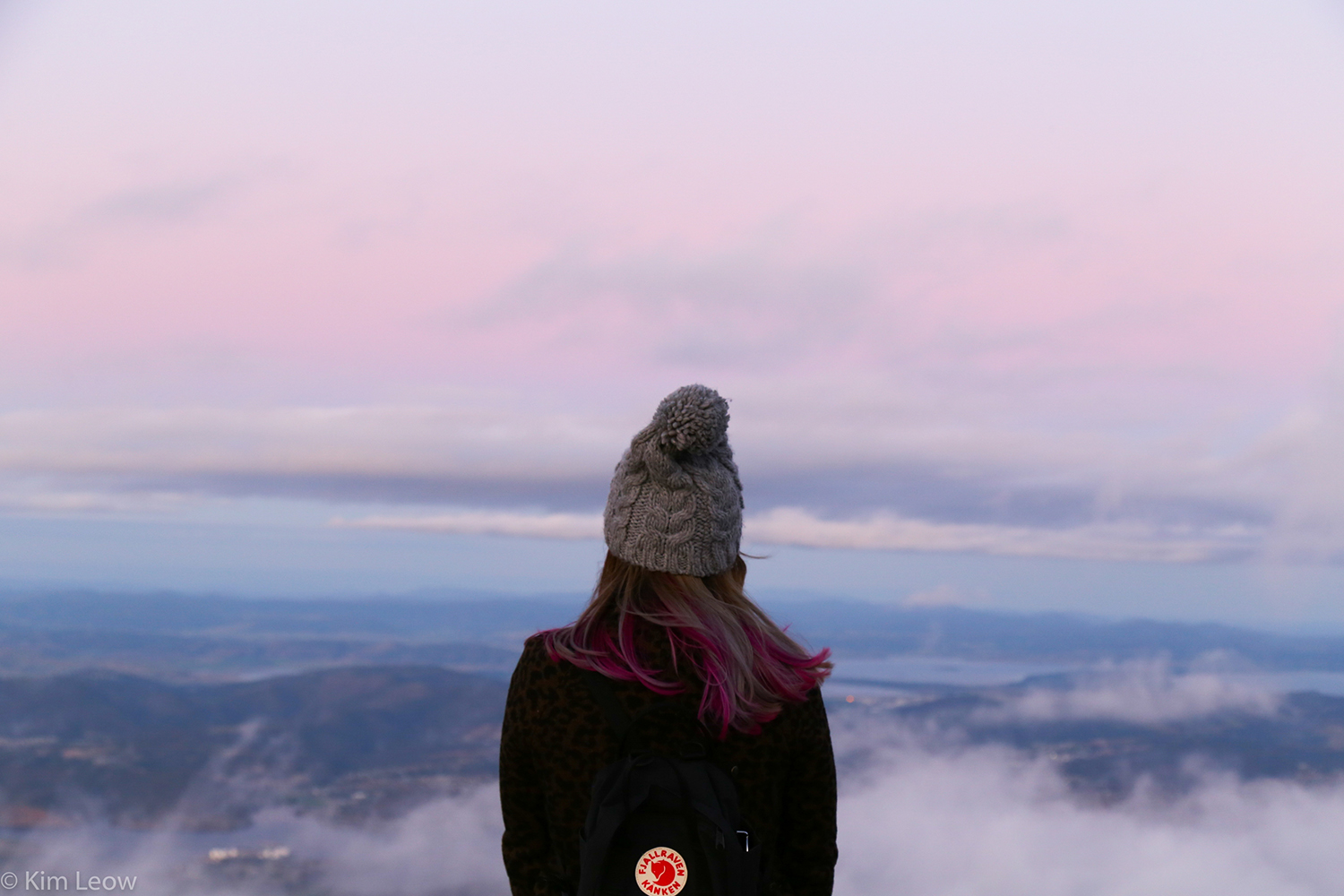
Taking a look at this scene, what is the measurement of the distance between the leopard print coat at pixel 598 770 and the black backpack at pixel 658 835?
89mm

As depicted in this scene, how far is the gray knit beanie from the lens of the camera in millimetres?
2615

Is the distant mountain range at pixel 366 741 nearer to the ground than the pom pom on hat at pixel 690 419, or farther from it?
nearer to the ground

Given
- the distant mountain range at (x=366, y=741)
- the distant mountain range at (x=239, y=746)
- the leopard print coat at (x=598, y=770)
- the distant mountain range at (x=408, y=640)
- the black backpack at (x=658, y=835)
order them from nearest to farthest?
the black backpack at (x=658, y=835) < the leopard print coat at (x=598, y=770) < the distant mountain range at (x=366, y=741) < the distant mountain range at (x=239, y=746) < the distant mountain range at (x=408, y=640)

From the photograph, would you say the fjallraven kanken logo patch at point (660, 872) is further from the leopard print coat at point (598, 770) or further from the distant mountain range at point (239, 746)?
the distant mountain range at point (239, 746)

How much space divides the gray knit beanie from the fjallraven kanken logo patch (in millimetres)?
699

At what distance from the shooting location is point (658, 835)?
96.4 inches

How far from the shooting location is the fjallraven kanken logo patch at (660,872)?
2447 millimetres

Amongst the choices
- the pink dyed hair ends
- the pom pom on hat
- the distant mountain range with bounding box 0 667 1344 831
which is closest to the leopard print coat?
the pink dyed hair ends

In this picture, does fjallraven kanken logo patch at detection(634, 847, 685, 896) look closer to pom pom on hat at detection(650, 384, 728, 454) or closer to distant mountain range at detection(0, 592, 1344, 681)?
pom pom on hat at detection(650, 384, 728, 454)

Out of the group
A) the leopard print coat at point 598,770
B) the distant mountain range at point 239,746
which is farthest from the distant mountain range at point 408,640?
the leopard print coat at point 598,770

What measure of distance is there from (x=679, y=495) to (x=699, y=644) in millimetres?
401

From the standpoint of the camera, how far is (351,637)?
620 feet

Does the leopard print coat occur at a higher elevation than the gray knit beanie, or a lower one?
lower

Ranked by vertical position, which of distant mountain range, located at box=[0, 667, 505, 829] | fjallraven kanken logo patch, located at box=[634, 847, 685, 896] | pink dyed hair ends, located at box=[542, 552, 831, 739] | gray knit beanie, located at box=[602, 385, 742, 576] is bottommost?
distant mountain range, located at box=[0, 667, 505, 829]
